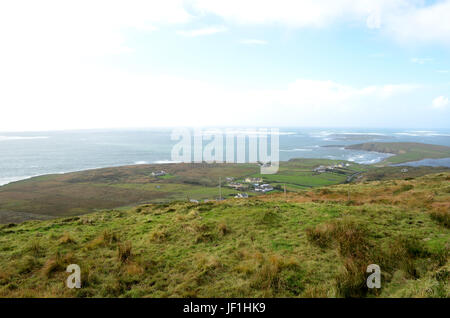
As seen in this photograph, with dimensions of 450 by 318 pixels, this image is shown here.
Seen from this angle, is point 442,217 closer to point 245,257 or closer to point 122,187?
point 245,257

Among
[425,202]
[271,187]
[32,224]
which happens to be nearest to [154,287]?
[32,224]

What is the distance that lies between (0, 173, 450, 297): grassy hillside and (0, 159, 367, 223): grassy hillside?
34.0m

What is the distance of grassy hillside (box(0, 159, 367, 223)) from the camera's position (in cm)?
4247

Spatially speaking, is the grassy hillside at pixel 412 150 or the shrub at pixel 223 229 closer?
the shrub at pixel 223 229

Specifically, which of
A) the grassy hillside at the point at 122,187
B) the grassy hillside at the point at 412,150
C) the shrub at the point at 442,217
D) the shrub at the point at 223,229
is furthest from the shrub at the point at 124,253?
→ the grassy hillside at the point at 412,150

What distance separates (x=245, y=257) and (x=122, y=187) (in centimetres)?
5727

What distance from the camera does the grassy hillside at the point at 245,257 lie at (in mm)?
5891

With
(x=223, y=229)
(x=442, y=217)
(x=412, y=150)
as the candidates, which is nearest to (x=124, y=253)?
(x=223, y=229)

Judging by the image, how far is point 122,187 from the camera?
5841 centimetres

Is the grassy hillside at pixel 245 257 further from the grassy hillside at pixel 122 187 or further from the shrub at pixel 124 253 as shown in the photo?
the grassy hillside at pixel 122 187

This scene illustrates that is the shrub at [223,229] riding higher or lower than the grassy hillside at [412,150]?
higher

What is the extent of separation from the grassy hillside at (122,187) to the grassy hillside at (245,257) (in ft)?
111

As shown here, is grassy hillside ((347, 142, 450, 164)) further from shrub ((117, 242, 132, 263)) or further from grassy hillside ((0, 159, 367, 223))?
shrub ((117, 242, 132, 263))

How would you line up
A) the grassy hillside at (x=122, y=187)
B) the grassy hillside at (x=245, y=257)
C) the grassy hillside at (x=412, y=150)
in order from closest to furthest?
the grassy hillside at (x=245, y=257) → the grassy hillside at (x=122, y=187) → the grassy hillside at (x=412, y=150)
